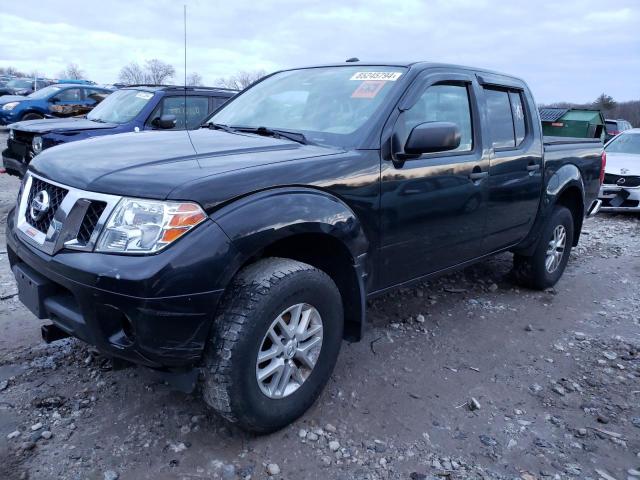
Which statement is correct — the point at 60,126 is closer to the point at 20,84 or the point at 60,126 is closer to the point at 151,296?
the point at 151,296

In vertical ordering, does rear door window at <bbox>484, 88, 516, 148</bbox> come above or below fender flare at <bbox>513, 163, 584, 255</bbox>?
above

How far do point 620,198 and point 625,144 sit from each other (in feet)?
6.74

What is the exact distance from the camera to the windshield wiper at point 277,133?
305cm

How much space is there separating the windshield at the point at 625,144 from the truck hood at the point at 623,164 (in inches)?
13.5

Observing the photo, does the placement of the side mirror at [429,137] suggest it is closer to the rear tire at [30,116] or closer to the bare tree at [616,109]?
the rear tire at [30,116]

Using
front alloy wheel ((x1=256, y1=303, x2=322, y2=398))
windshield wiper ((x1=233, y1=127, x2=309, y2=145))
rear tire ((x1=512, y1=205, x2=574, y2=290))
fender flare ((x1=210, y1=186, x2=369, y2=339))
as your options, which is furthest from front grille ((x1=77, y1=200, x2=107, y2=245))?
rear tire ((x1=512, y1=205, x2=574, y2=290))

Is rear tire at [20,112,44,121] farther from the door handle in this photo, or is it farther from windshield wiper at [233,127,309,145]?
the door handle

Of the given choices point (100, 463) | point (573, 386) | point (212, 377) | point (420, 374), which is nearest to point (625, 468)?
point (573, 386)

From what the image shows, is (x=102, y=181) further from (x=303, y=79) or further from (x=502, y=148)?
(x=502, y=148)

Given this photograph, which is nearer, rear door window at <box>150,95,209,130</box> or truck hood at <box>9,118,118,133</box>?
truck hood at <box>9,118,118,133</box>

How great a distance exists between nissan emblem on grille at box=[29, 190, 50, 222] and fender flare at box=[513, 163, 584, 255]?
3.51 metres

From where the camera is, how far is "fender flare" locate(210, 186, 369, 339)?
2.24 meters

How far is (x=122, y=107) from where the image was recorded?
7.57 meters

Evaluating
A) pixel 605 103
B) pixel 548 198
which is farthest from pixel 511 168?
pixel 605 103
